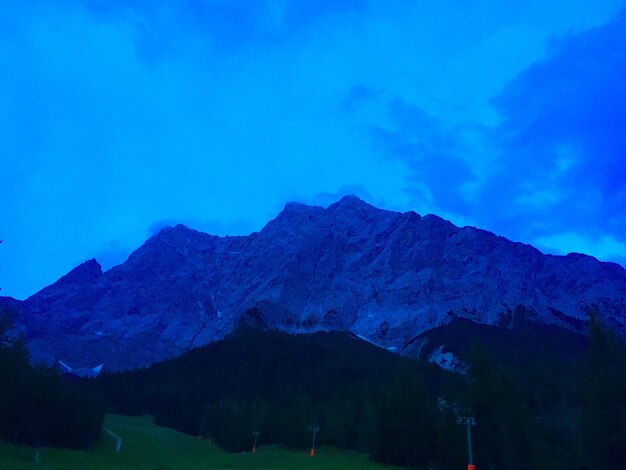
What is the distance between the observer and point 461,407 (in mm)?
63750

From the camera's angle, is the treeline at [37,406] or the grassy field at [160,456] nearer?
the grassy field at [160,456]

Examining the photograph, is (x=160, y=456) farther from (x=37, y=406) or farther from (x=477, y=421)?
(x=477, y=421)

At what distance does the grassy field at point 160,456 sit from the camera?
A: 5938 cm

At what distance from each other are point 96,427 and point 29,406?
23.7m

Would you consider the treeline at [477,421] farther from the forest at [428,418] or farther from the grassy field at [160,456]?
the grassy field at [160,456]

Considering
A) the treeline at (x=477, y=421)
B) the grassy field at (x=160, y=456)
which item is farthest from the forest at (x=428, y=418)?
the grassy field at (x=160, y=456)

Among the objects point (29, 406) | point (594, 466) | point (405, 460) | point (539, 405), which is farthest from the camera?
point (539, 405)

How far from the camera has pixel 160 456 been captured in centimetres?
9588

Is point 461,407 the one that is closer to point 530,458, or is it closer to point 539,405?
point 530,458

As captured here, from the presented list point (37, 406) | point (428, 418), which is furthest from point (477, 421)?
point (37, 406)

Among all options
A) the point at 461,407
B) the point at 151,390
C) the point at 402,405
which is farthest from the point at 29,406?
the point at 151,390

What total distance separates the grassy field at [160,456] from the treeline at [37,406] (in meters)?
5.82

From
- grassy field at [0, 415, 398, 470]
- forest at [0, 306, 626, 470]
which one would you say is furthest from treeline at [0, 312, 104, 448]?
grassy field at [0, 415, 398, 470]

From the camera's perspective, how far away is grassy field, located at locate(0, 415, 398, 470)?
2338 inches
